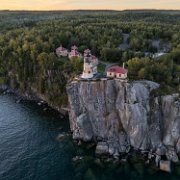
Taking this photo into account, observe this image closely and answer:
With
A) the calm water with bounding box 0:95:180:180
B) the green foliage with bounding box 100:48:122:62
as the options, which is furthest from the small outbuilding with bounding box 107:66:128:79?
the green foliage with bounding box 100:48:122:62

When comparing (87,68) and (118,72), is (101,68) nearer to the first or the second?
(87,68)

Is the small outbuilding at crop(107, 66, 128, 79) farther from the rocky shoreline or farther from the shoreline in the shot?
the shoreline

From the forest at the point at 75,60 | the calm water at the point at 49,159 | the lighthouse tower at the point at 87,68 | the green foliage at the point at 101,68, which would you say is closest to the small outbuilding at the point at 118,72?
the forest at the point at 75,60

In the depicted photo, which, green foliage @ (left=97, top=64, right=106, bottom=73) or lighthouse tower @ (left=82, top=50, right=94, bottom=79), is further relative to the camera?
green foliage @ (left=97, top=64, right=106, bottom=73)

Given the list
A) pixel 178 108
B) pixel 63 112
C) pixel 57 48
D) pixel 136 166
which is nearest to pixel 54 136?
pixel 63 112

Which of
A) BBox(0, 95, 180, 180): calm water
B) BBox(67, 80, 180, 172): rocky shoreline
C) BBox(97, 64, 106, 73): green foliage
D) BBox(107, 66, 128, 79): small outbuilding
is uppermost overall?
BBox(107, 66, 128, 79): small outbuilding

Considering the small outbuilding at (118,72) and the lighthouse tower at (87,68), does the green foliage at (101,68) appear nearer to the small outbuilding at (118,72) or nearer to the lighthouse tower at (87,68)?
the lighthouse tower at (87,68)
